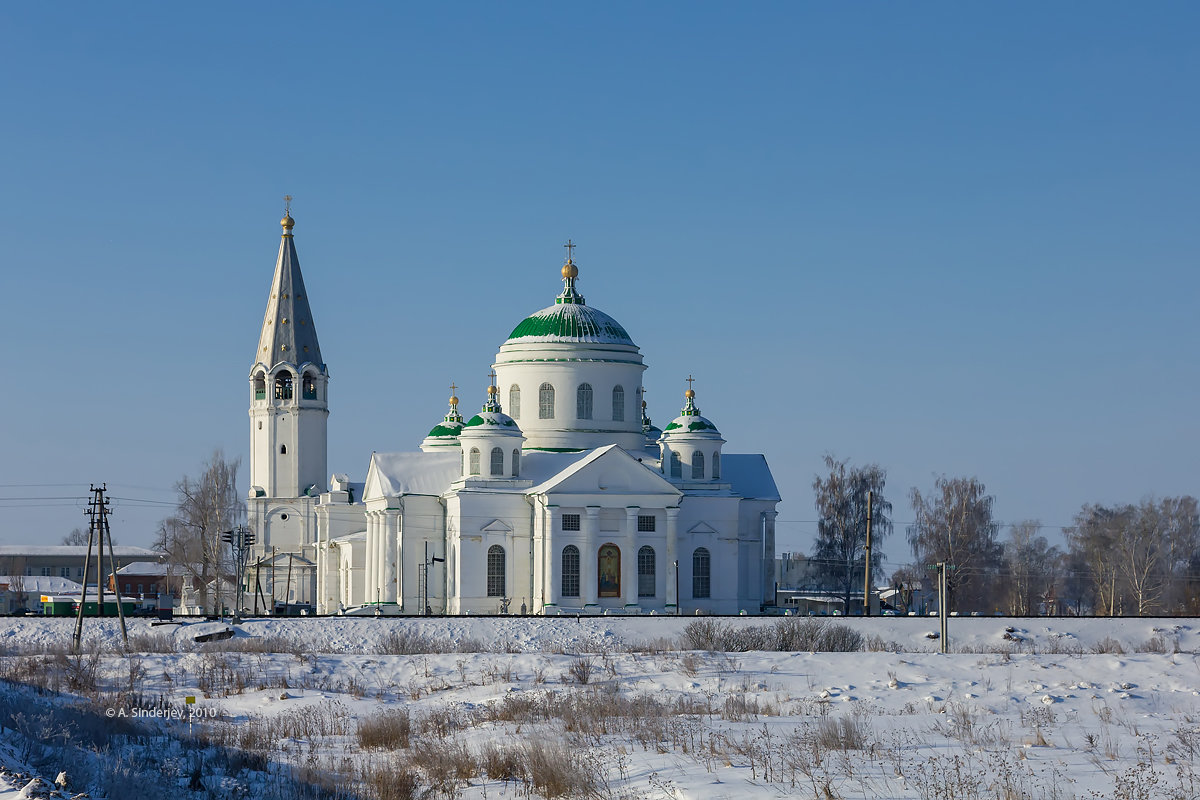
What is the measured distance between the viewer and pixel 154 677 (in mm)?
31938

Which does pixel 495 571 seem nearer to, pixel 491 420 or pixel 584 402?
pixel 491 420

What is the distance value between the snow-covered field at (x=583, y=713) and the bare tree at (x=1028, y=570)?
96.4 feet

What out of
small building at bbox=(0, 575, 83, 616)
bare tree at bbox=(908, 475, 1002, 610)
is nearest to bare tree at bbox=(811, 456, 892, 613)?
bare tree at bbox=(908, 475, 1002, 610)

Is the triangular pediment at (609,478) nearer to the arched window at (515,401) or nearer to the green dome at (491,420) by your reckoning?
the green dome at (491,420)

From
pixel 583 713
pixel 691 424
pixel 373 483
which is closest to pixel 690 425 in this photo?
pixel 691 424

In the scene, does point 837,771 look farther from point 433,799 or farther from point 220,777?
point 220,777

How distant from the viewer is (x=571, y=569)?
52.4 meters

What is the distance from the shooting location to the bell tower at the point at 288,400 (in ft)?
223

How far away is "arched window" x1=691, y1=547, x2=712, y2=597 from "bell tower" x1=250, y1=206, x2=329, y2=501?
2026 cm

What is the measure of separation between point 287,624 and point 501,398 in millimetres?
18092

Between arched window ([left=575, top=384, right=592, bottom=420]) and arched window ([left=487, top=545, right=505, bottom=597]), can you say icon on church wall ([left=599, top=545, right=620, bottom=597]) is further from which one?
arched window ([left=575, top=384, right=592, bottom=420])

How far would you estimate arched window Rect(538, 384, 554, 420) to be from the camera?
2263 inches

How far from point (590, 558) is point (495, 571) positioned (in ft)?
11.1

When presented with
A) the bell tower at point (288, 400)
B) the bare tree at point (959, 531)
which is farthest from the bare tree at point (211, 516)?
the bare tree at point (959, 531)
